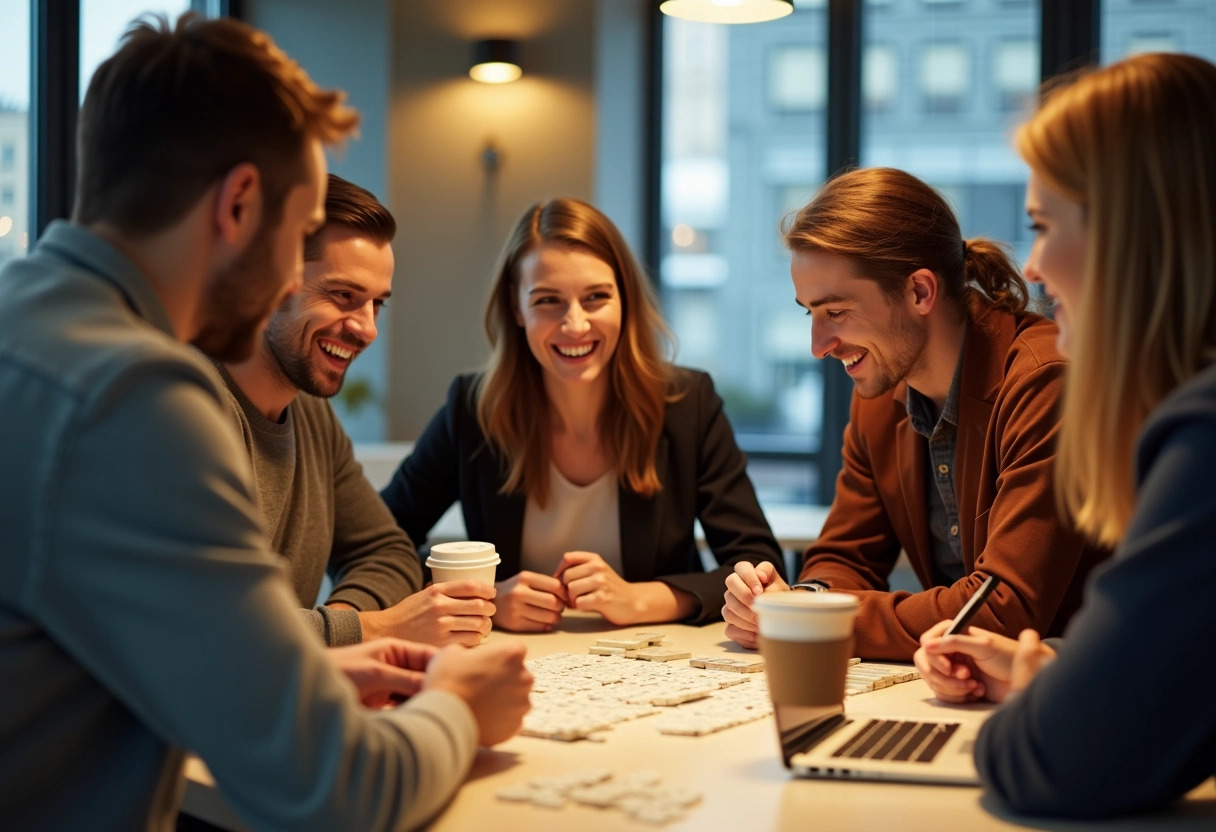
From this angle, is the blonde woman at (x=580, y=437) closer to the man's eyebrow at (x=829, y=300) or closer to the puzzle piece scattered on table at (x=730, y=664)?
the man's eyebrow at (x=829, y=300)

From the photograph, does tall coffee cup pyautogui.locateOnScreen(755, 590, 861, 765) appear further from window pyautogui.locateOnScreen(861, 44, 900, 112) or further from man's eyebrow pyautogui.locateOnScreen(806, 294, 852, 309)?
window pyautogui.locateOnScreen(861, 44, 900, 112)

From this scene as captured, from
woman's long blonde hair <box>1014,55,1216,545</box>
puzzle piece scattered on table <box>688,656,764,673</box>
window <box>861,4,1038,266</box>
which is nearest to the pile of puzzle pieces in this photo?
puzzle piece scattered on table <box>688,656,764,673</box>

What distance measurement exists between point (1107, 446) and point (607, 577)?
1.18 metres

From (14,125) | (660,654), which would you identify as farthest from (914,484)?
(14,125)

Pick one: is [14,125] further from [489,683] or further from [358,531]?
[489,683]

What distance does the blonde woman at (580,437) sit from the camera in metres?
2.74

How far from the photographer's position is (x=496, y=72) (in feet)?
18.2

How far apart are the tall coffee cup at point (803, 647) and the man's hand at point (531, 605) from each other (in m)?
0.85

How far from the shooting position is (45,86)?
173 inches

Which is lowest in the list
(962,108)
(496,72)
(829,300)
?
(829,300)

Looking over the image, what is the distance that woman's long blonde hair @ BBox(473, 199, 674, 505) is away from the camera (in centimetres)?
277

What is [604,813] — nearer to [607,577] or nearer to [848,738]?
[848,738]

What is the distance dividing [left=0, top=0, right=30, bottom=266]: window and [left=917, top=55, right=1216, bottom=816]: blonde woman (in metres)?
3.86

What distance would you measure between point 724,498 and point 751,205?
11.1 feet
